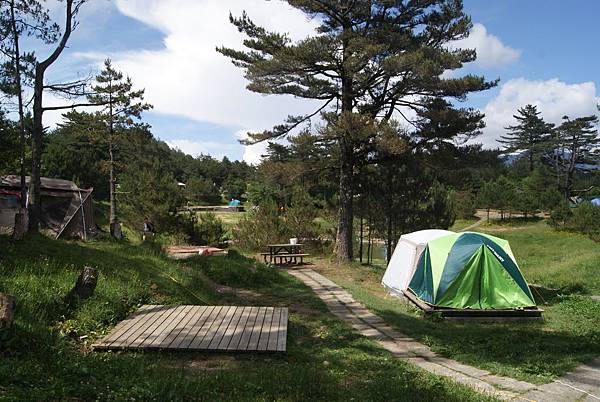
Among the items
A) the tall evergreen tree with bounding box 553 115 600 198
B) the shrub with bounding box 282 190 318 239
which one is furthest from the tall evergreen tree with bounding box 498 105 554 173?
the shrub with bounding box 282 190 318 239

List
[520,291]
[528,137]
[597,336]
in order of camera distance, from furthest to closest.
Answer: [528,137], [520,291], [597,336]

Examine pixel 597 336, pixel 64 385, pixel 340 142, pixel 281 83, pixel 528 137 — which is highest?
pixel 528 137

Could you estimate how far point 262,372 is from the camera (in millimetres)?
5133

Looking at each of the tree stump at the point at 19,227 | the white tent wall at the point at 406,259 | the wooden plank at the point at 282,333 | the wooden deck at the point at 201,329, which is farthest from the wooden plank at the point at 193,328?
the white tent wall at the point at 406,259

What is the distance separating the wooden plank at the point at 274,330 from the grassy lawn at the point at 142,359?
0.57 feet

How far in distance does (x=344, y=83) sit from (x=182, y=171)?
7369 cm

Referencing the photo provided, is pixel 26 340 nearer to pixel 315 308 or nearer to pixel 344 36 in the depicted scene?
pixel 315 308

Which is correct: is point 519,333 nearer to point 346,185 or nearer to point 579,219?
point 346,185

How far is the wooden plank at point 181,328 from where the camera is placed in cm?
593

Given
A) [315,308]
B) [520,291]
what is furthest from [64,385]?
[520,291]

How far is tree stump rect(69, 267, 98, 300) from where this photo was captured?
680 centimetres

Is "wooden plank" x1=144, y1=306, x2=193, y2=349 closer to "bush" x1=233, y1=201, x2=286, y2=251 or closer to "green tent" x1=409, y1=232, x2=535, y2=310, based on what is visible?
"green tent" x1=409, y1=232, x2=535, y2=310

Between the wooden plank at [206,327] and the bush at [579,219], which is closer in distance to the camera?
the wooden plank at [206,327]

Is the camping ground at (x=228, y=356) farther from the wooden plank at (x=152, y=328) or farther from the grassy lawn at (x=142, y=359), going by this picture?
the wooden plank at (x=152, y=328)
